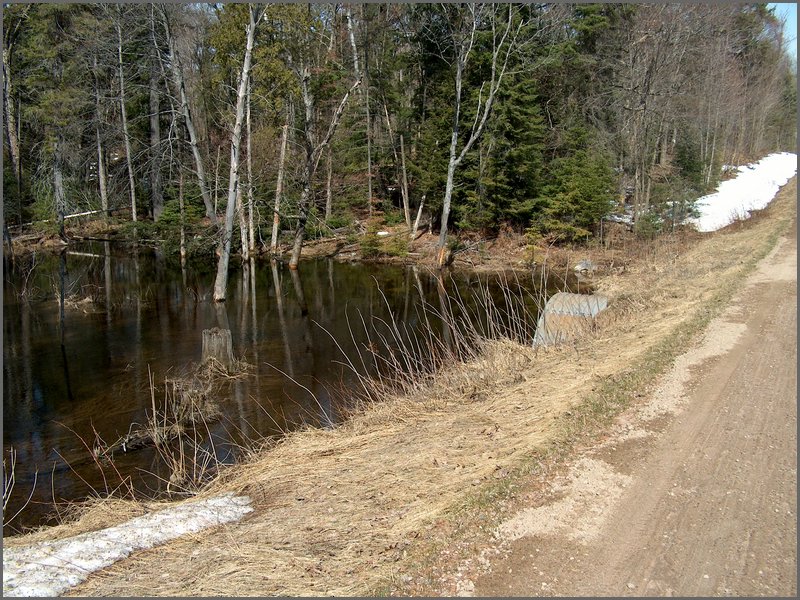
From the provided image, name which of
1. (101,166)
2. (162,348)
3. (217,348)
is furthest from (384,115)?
(217,348)

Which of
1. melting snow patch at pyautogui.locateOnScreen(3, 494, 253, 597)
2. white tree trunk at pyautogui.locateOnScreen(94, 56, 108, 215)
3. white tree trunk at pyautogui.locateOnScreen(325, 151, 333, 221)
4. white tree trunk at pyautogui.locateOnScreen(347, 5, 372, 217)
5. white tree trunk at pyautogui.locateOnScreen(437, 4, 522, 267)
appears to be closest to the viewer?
melting snow patch at pyautogui.locateOnScreen(3, 494, 253, 597)

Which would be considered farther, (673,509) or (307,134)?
(307,134)

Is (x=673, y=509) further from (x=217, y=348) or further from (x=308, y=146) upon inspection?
(x=308, y=146)

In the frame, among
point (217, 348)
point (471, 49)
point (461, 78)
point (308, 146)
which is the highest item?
point (471, 49)

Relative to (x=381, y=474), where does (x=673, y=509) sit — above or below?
above

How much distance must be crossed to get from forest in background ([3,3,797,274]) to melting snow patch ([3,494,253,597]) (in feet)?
46.8

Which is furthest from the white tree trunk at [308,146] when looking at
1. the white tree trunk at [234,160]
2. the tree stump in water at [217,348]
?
the tree stump in water at [217,348]

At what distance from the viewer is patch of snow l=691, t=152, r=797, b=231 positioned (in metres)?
24.9

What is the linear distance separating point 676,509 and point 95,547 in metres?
4.10

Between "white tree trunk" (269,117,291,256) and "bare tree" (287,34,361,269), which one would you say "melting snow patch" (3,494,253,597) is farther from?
"bare tree" (287,34,361,269)

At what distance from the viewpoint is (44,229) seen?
27438 millimetres

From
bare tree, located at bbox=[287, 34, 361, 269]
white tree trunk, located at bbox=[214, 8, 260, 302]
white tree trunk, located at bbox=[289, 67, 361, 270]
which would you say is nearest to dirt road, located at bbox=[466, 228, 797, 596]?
white tree trunk, located at bbox=[214, 8, 260, 302]

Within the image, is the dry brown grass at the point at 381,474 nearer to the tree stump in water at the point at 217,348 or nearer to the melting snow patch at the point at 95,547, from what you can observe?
the melting snow patch at the point at 95,547

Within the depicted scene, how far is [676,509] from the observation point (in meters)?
4.23
